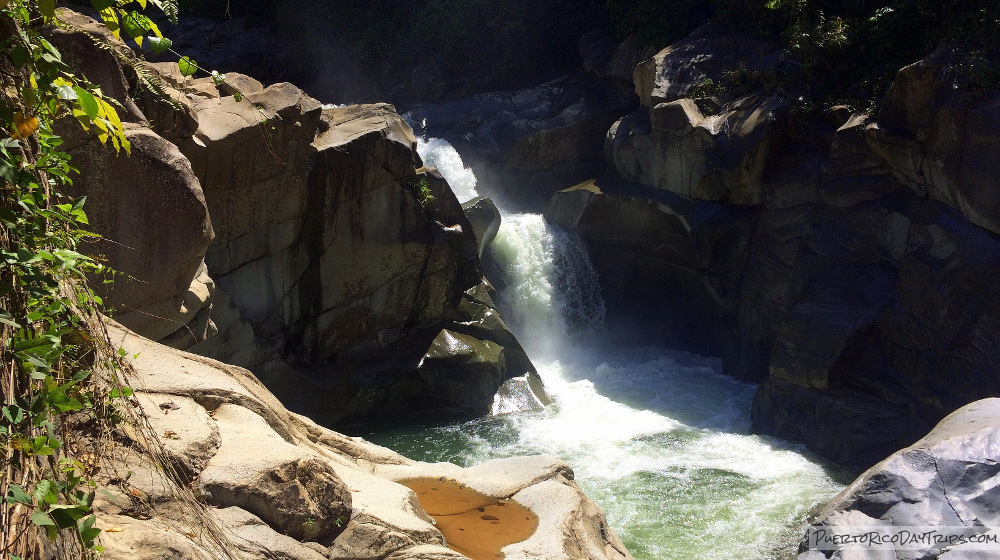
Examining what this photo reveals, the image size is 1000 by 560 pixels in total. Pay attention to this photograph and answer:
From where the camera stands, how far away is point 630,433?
508 inches

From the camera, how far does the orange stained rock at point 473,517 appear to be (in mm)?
5891

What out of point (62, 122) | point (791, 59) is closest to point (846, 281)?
point (791, 59)

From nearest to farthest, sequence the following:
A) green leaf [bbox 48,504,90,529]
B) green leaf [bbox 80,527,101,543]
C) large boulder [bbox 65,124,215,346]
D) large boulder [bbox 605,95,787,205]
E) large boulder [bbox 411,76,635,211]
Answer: green leaf [bbox 48,504,90,529] < green leaf [bbox 80,527,101,543] < large boulder [bbox 65,124,215,346] < large boulder [bbox 605,95,787,205] < large boulder [bbox 411,76,635,211]

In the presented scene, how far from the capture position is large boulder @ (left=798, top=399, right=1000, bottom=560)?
5.97 m

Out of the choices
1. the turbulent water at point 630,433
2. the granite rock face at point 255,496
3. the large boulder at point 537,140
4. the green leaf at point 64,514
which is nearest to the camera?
the green leaf at point 64,514

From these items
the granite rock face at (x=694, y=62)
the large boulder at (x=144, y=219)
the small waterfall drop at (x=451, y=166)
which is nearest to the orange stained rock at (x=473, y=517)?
the large boulder at (x=144, y=219)

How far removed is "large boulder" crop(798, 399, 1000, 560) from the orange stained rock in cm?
233

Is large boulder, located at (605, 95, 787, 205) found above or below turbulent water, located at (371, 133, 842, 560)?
above

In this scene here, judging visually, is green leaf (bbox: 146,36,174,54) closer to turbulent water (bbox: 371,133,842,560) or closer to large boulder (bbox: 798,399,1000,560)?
large boulder (bbox: 798,399,1000,560)

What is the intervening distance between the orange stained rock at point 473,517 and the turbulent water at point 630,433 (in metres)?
3.28

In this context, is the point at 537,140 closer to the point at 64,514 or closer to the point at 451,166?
the point at 451,166

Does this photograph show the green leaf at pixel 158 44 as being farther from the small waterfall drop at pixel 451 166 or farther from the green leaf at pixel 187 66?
the small waterfall drop at pixel 451 166

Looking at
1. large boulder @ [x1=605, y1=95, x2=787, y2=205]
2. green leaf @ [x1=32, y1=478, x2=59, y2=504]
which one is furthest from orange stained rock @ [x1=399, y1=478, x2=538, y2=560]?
large boulder @ [x1=605, y1=95, x2=787, y2=205]

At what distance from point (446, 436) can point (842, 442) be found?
6105 mm
